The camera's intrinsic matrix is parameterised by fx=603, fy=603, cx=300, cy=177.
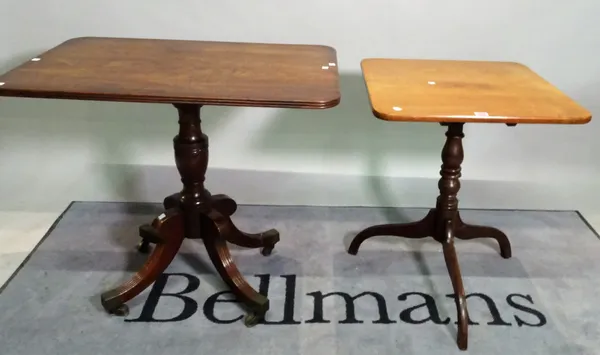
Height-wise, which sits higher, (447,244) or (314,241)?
(447,244)

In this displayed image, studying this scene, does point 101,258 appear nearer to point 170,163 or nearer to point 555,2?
point 170,163

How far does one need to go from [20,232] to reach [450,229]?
1616mm

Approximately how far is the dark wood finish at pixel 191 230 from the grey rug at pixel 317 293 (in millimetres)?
64

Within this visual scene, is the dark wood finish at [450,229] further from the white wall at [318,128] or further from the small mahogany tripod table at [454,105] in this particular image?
the white wall at [318,128]

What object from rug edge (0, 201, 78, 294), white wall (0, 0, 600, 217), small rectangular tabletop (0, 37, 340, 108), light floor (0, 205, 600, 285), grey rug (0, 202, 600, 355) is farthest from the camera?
white wall (0, 0, 600, 217)

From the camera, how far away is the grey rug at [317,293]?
1.73m

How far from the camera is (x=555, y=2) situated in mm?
2227

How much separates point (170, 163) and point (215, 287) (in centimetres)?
70

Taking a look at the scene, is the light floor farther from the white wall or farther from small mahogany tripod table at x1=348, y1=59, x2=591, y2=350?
small mahogany tripod table at x1=348, y1=59, x2=591, y2=350

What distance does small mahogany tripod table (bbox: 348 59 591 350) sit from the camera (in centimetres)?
150

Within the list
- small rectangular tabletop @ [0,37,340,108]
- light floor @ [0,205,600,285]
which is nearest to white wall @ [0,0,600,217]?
light floor @ [0,205,600,285]

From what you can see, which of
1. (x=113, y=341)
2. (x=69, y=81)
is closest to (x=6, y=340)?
(x=113, y=341)

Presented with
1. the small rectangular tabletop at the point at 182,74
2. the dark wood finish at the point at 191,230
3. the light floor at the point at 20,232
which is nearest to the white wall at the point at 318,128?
the light floor at the point at 20,232

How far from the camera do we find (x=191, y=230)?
195 centimetres
